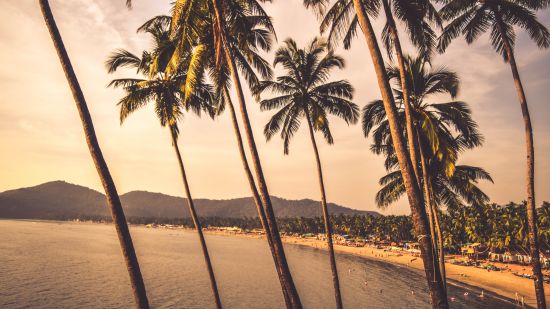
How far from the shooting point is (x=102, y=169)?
655cm

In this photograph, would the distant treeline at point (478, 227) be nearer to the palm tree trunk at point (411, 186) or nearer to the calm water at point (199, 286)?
the calm water at point (199, 286)

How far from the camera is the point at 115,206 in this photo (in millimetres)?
6375

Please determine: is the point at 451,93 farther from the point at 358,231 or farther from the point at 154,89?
the point at 358,231

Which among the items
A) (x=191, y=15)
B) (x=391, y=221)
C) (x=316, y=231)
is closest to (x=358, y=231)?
(x=391, y=221)

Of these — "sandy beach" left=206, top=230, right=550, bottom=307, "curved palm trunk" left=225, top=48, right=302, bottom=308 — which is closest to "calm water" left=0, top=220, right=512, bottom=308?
"sandy beach" left=206, top=230, right=550, bottom=307

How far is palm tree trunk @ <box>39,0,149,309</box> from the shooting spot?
241 inches

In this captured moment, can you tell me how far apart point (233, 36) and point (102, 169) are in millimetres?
8432

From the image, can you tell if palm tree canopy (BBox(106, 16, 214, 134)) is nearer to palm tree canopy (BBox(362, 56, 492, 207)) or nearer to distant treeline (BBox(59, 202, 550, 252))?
palm tree canopy (BBox(362, 56, 492, 207))

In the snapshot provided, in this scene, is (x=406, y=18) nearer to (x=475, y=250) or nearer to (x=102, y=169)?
(x=102, y=169)

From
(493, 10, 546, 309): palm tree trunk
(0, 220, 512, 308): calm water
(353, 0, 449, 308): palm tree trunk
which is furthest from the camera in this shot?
(0, 220, 512, 308): calm water

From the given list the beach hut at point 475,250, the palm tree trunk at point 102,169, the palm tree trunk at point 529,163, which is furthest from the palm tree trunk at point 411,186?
the beach hut at point 475,250

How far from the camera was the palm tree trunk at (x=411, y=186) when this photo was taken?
6043mm

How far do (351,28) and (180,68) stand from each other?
7.98 m

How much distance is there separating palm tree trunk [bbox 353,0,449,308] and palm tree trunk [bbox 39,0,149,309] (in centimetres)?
558
